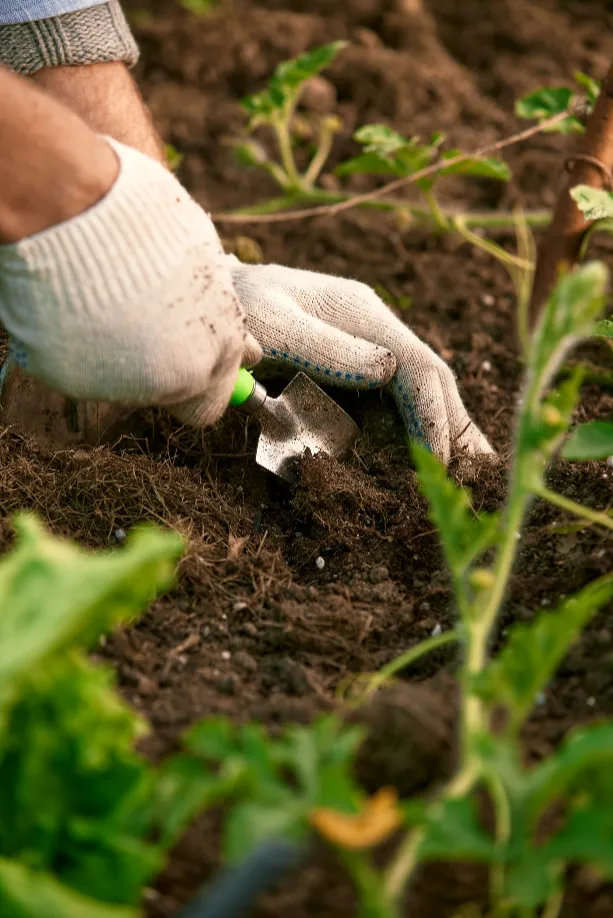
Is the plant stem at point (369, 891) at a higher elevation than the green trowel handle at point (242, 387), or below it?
higher

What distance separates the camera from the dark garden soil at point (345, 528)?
4.09 ft

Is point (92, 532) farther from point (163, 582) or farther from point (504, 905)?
point (504, 905)

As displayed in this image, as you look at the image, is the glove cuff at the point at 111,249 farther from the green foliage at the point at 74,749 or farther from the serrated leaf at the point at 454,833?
the serrated leaf at the point at 454,833

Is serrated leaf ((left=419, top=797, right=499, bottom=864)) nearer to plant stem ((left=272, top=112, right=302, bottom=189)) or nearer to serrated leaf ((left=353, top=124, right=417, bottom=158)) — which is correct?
serrated leaf ((left=353, top=124, right=417, bottom=158))

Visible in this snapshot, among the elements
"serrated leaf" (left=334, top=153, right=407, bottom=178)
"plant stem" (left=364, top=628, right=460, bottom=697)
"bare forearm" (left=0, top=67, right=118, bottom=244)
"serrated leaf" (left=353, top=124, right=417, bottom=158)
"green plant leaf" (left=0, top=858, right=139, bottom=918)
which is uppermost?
"bare forearm" (left=0, top=67, right=118, bottom=244)

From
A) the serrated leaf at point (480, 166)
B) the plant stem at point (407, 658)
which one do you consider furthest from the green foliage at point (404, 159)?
the plant stem at point (407, 658)

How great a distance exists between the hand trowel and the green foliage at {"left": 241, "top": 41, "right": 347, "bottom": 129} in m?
0.97

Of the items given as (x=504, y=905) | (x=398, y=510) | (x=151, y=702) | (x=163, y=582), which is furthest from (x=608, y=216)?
(x=504, y=905)

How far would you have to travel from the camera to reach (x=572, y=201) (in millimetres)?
2385

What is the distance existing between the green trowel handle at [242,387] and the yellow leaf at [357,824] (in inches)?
43.4

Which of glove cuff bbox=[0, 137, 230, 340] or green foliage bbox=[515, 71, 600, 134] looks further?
green foliage bbox=[515, 71, 600, 134]

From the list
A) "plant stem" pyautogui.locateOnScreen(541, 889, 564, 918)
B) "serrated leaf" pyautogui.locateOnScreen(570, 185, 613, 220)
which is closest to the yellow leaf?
"plant stem" pyautogui.locateOnScreen(541, 889, 564, 918)

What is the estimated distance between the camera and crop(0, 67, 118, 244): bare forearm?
4.89 feet

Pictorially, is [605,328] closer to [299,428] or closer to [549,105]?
[299,428]
